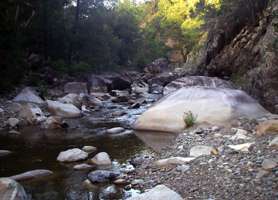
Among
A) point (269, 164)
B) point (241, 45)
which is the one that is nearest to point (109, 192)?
point (269, 164)

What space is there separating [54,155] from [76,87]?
16775 millimetres

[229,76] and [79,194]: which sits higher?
[229,76]

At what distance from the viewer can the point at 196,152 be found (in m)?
8.59

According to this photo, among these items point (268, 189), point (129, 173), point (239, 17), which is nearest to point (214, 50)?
point (239, 17)

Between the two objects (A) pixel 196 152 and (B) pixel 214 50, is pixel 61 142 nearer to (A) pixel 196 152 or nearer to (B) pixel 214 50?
(A) pixel 196 152

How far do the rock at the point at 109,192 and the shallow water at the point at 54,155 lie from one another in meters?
0.11

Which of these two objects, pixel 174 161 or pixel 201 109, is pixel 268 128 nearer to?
pixel 174 161

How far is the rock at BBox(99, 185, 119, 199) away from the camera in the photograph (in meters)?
6.67

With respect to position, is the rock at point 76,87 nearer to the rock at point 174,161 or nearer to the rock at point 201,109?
the rock at point 201,109

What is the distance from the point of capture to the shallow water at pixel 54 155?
7039 millimetres

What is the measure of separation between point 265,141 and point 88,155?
4156 millimetres

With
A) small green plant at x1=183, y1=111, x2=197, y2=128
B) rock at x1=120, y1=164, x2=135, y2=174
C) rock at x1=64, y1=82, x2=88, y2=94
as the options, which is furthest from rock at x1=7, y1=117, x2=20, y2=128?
rock at x1=64, y1=82, x2=88, y2=94

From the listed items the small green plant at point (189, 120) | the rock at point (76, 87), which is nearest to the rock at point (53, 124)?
the small green plant at point (189, 120)

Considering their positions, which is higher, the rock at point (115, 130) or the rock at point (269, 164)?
the rock at point (269, 164)
